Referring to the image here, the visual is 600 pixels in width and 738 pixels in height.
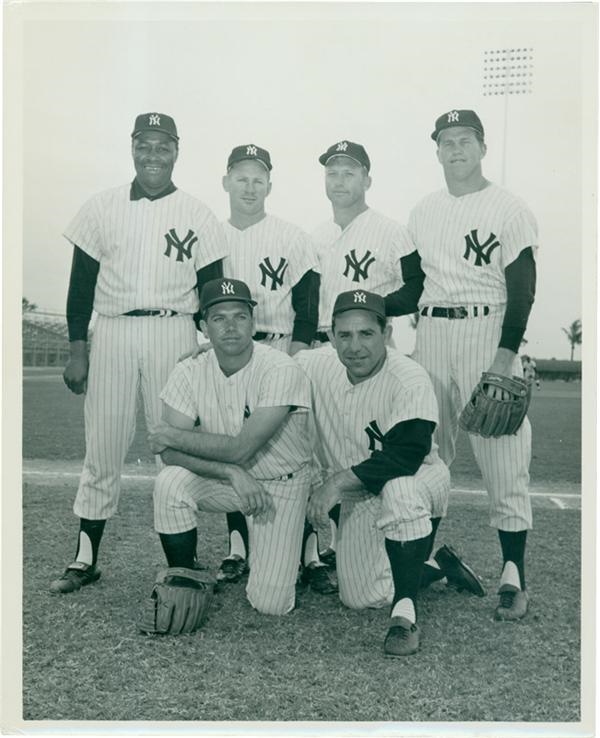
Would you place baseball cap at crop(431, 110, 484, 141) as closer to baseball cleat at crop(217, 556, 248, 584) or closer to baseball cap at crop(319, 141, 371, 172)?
baseball cap at crop(319, 141, 371, 172)

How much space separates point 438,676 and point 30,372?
177 centimetres

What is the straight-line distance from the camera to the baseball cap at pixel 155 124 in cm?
291

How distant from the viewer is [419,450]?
2.58 metres

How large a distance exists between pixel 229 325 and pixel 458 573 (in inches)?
48.6

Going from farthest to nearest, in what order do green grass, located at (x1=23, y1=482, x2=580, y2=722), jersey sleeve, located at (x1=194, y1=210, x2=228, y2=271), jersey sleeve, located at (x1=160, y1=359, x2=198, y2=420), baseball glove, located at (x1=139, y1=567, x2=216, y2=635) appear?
jersey sleeve, located at (x1=194, y1=210, x2=228, y2=271) < jersey sleeve, located at (x1=160, y1=359, x2=198, y2=420) < baseball glove, located at (x1=139, y1=567, x2=216, y2=635) < green grass, located at (x1=23, y1=482, x2=580, y2=722)

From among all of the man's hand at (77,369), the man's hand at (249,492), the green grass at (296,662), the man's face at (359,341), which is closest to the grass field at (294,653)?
the green grass at (296,662)

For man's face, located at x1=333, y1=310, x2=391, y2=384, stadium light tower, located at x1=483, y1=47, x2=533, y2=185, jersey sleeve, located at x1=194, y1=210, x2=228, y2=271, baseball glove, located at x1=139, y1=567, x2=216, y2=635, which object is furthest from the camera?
jersey sleeve, located at x1=194, y1=210, x2=228, y2=271

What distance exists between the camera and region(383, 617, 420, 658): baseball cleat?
7.93ft

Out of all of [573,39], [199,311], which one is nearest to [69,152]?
[199,311]

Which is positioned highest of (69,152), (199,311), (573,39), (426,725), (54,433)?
(573,39)

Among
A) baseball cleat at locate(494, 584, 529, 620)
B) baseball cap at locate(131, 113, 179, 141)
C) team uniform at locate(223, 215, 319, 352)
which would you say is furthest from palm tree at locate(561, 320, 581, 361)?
baseball cap at locate(131, 113, 179, 141)

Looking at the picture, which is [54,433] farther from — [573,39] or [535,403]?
[573,39]

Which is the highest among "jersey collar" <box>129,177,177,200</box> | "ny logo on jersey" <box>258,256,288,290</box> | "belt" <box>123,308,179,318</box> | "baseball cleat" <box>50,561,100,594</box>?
"jersey collar" <box>129,177,177,200</box>

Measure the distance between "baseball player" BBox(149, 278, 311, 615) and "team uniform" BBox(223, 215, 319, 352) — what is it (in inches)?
11.4
